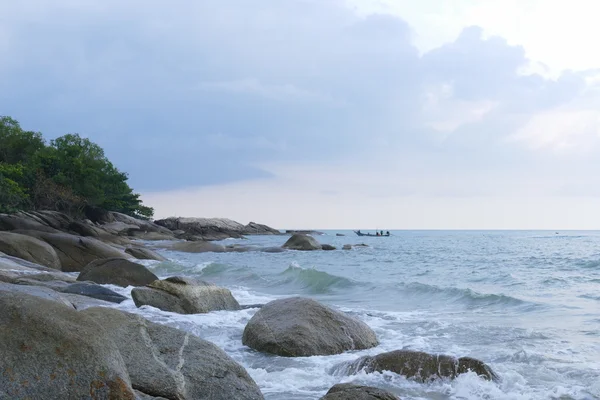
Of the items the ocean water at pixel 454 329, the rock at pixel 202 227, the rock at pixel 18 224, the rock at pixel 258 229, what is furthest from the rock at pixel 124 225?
the rock at pixel 258 229

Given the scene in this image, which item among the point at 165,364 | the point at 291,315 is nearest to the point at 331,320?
the point at 291,315

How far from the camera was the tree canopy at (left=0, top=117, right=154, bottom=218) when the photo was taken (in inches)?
2302

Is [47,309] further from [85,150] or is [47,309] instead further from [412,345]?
[85,150]

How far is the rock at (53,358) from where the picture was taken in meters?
4.21

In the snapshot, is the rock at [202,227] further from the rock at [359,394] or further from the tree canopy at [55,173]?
the rock at [359,394]

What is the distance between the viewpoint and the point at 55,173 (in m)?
62.2

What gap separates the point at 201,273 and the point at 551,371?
21.4 meters

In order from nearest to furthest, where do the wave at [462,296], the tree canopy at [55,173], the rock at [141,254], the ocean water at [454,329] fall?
the ocean water at [454,329] < the wave at [462,296] < the rock at [141,254] < the tree canopy at [55,173]

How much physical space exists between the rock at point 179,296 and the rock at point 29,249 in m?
10.1

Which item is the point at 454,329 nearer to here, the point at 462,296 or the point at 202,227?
the point at 462,296

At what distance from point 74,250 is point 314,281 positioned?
32.3ft

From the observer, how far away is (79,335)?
449 centimetres

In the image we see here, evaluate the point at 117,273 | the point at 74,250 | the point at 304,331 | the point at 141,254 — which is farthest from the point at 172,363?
the point at 141,254

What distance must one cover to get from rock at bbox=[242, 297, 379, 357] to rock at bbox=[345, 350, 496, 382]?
132 centimetres
